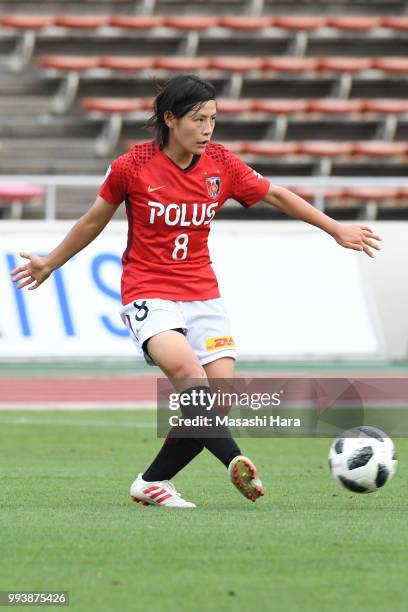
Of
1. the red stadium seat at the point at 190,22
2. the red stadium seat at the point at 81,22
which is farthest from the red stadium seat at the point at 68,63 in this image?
the red stadium seat at the point at 190,22

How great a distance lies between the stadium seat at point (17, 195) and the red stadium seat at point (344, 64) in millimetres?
7529

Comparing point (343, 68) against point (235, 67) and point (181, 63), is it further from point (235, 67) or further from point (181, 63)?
point (181, 63)

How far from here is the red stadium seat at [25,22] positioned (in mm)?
24278

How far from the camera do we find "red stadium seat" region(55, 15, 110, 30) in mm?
24797

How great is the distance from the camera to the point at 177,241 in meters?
6.90

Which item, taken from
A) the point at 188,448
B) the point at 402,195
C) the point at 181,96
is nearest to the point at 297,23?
the point at 402,195

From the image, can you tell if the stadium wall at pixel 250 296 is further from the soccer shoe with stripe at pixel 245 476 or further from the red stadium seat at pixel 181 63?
the soccer shoe with stripe at pixel 245 476

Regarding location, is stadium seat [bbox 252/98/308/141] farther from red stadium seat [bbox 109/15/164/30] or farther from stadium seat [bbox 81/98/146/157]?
red stadium seat [bbox 109/15/164/30]

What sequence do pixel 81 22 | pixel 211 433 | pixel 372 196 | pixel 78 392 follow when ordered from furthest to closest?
pixel 81 22
pixel 372 196
pixel 78 392
pixel 211 433

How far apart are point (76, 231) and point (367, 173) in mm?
17025

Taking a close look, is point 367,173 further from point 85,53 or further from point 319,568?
point 319,568

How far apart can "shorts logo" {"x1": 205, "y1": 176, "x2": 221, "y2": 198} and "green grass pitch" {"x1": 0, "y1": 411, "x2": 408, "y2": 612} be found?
155cm

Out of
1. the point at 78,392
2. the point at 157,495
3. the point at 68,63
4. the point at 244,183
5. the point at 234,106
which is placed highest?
the point at 244,183

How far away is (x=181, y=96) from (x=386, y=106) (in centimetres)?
1801
